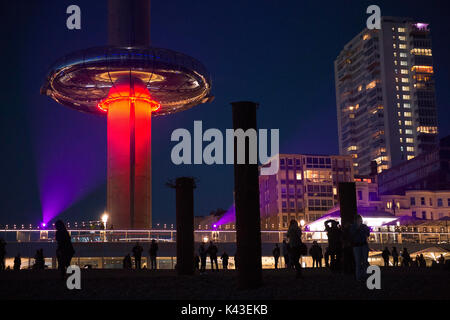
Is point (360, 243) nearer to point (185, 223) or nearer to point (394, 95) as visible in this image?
point (185, 223)

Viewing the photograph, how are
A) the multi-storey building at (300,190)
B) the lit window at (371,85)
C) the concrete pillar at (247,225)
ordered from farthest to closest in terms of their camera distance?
1. the lit window at (371,85)
2. the multi-storey building at (300,190)
3. the concrete pillar at (247,225)

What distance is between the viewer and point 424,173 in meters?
109

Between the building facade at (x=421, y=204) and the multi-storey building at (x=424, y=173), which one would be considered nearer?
the building facade at (x=421, y=204)

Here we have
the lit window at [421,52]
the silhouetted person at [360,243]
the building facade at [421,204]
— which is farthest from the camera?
the lit window at [421,52]

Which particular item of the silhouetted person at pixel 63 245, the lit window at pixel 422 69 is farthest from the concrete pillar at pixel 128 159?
the lit window at pixel 422 69

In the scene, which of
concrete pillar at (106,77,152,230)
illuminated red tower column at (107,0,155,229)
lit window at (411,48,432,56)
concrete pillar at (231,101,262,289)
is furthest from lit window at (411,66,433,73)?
concrete pillar at (231,101,262,289)

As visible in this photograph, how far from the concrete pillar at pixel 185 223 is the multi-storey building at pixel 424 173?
3672 inches

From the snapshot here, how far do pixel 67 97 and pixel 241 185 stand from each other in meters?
44.1

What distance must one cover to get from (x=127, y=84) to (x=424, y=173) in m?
73.4

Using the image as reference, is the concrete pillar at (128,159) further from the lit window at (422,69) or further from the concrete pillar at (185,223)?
the lit window at (422,69)

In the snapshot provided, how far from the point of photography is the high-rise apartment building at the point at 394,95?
152125mm

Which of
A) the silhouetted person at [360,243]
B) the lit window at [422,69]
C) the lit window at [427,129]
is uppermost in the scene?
the lit window at [422,69]

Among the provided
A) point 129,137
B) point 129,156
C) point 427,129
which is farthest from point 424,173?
point 129,156
